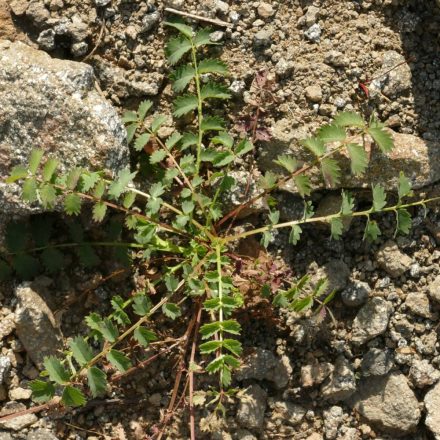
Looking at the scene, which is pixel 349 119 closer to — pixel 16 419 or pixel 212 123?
pixel 212 123

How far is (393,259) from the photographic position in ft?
17.9

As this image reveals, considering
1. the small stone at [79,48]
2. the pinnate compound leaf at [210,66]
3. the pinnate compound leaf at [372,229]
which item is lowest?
the pinnate compound leaf at [372,229]

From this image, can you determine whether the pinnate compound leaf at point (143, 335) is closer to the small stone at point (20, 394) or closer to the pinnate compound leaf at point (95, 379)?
the pinnate compound leaf at point (95, 379)

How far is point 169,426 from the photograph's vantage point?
532 cm

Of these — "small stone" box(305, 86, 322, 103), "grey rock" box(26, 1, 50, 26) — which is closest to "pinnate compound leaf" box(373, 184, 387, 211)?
"small stone" box(305, 86, 322, 103)

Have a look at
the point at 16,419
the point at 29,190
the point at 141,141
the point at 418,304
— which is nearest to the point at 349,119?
the point at 141,141

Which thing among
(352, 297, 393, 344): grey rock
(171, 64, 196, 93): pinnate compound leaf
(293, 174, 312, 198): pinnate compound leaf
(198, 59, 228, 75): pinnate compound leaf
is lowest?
(352, 297, 393, 344): grey rock

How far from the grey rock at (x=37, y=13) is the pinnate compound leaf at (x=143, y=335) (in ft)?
6.80

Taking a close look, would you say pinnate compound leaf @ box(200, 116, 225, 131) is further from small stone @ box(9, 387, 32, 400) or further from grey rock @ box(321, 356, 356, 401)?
small stone @ box(9, 387, 32, 400)

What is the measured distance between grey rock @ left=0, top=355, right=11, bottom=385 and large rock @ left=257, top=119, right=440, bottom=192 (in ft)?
6.96

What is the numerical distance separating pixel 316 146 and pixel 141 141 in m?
1.11

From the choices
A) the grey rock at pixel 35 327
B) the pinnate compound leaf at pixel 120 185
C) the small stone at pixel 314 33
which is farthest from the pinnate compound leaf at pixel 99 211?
the small stone at pixel 314 33

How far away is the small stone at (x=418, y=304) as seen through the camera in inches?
215

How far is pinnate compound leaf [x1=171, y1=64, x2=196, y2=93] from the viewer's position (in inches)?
206
